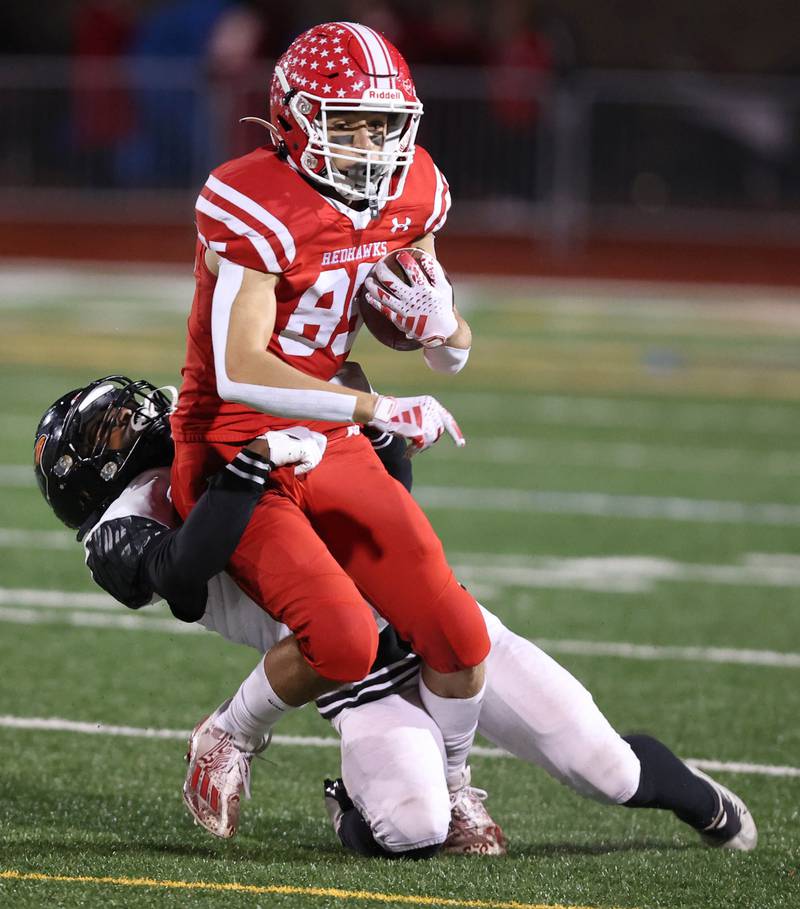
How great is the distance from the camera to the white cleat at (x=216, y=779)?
12.0ft

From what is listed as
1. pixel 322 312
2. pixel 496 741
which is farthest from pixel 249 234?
pixel 496 741

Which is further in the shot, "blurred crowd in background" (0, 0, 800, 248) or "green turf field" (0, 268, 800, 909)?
"blurred crowd in background" (0, 0, 800, 248)

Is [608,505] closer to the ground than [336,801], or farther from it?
closer to the ground

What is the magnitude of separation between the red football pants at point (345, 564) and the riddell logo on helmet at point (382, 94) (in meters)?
0.70

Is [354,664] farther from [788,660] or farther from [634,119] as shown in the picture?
[634,119]

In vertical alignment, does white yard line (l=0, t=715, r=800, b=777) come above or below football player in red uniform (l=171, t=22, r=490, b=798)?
below

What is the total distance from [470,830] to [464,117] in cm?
1214

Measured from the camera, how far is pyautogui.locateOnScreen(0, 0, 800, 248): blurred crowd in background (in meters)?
15.3

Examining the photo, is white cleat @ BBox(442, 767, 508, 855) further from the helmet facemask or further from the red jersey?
the helmet facemask

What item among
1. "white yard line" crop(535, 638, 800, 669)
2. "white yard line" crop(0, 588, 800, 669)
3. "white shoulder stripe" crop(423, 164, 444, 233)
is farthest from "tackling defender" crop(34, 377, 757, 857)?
"white yard line" crop(535, 638, 800, 669)

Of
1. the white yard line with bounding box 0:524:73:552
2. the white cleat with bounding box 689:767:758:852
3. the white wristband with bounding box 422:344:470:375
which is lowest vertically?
the white yard line with bounding box 0:524:73:552

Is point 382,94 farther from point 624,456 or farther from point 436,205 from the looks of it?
point 624,456

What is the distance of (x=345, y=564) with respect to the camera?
3.74 meters

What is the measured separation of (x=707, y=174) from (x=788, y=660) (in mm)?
11056
